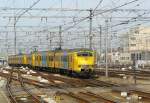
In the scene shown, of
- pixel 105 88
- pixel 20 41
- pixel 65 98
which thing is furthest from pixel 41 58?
pixel 20 41

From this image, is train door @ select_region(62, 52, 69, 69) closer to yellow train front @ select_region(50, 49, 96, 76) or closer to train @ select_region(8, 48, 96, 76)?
train @ select_region(8, 48, 96, 76)

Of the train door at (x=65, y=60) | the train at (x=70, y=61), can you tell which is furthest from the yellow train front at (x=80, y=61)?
the train door at (x=65, y=60)

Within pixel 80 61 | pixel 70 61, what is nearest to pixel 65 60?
pixel 70 61

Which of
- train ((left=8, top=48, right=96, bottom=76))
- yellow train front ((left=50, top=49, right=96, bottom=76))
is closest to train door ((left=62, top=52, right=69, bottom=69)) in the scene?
train ((left=8, top=48, right=96, bottom=76))

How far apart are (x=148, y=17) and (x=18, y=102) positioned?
24.7 meters

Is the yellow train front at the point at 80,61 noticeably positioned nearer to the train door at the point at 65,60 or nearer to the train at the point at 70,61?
the train at the point at 70,61

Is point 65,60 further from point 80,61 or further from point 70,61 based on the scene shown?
point 80,61

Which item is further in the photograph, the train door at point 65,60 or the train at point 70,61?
the train door at point 65,60

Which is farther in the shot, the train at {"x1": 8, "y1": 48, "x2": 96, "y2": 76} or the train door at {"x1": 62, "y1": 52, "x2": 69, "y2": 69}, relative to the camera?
the train door at {"x1": 62, "y1": 52, "x2": 69, "y2": 69}

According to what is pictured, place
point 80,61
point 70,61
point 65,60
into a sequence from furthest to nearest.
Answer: point 65,60 < point 70,61 < point 80,61

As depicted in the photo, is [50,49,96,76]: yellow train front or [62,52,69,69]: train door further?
[62,52,69,69]: train door

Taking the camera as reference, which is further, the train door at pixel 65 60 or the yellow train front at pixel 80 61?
the train door at pixel 65 60

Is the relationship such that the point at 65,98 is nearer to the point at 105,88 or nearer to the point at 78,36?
the point at 105,88

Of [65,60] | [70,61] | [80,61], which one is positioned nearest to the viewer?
Answer: [80,61]
